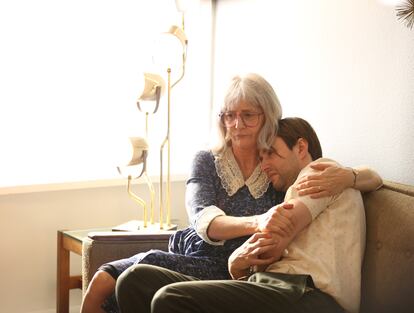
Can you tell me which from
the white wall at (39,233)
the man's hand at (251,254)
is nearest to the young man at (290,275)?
the man's hand at (251,254)

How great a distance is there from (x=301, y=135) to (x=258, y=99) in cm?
23

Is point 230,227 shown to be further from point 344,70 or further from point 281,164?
point 344,70

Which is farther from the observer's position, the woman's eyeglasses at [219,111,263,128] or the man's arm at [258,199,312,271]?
the woman's eyeglasses at [219,111,263,128]

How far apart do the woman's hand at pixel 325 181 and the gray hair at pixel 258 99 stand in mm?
266

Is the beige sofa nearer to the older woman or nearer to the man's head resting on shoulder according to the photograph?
the older woman

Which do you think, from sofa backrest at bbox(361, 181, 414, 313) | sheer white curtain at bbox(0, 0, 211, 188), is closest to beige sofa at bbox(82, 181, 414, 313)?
sofa backrest at bbox(361, 181, 414, 313)

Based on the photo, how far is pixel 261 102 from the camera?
2854mm

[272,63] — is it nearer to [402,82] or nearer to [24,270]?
[402,82]

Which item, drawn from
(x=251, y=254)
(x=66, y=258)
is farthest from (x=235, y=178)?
(x=66, y=258)

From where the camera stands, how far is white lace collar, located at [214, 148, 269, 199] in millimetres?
2908

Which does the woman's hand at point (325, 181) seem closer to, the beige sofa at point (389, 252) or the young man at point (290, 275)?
the young man at point (290, 275)

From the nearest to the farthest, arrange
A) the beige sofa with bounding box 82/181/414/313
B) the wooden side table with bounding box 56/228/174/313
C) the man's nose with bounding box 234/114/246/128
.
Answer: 1. the beige sofa with bounding box 82/181/414/313
2. the man's nose with bounding box 234/114/246/128
3. the wooden side table with bounding box 56/228/174/313

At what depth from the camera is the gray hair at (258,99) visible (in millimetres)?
2826

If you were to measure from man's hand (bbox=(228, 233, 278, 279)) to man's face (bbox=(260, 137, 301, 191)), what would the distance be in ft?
0.98
